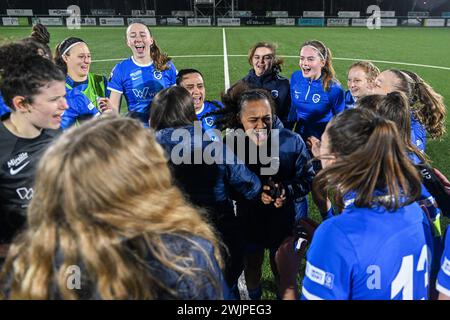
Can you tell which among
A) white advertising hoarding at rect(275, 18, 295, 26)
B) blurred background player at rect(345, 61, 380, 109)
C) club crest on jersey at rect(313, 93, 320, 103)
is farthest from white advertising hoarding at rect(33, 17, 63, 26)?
blurred background player at rect(345, 61, 380, 109)

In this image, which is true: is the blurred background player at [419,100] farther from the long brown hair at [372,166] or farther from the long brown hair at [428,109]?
the long brown hair at [372,166]

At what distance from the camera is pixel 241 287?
11.6ft

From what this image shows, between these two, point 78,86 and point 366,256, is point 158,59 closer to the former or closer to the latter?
point 78,86

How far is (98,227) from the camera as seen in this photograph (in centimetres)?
130

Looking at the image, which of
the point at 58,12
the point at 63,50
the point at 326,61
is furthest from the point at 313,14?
the point at 63,50

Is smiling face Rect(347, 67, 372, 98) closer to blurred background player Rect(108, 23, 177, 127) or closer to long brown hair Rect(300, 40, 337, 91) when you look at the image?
long brown hair Rect(300, 40, 337, 91)

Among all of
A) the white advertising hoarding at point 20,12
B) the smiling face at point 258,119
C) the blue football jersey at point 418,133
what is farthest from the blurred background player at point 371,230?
the white advertising hoarding at point 20,12

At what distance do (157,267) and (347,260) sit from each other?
77cm

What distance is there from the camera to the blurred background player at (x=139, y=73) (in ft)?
16.2

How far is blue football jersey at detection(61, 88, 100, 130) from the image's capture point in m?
4.21

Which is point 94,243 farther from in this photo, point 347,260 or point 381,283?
point 381,283

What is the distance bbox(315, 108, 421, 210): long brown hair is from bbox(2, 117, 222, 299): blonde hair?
763mm

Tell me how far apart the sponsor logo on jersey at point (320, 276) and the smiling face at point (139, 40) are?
4.09 m
